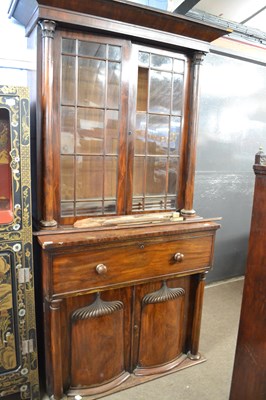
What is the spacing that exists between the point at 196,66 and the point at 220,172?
4.34 feet

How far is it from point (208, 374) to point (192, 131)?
1.52 m

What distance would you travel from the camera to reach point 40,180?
1554mm

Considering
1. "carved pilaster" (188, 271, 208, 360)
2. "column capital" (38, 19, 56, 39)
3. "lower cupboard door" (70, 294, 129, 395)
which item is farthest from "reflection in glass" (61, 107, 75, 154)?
"carved pilaster" (188, 271, 208, 360)

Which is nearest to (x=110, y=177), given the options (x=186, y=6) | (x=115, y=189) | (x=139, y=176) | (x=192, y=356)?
(x=115, y=189)

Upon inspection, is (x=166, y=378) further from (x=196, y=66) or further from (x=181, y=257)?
(x=196, y=66)

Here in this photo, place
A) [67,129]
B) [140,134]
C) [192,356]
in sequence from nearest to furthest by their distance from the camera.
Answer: [67,129]
[140,134]
[192,356]

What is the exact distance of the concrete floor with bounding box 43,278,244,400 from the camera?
1.75 m

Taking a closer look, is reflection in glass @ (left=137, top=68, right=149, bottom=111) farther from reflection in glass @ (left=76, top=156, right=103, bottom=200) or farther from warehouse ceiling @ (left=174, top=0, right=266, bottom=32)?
warehouse ceiling @ (left=174, top=0, right=266, bottom=32)

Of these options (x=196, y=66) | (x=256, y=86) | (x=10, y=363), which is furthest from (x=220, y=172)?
(x=10, y=363)

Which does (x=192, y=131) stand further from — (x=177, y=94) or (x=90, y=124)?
(x=90, y=124)

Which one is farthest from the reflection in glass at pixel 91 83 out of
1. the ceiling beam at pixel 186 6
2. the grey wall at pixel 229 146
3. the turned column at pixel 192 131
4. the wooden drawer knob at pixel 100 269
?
the grey wall at pixel 229 146

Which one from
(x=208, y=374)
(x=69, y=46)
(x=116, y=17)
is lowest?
(x=208, y=374)

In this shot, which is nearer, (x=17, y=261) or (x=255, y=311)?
(x=255, y=311)

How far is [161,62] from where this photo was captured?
175 cm
